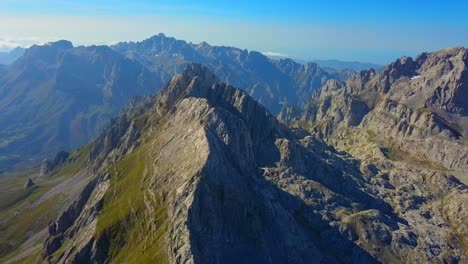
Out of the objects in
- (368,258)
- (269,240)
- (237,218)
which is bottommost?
(368,258)

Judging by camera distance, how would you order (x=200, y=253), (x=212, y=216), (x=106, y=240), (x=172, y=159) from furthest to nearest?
(x=172, y=159)
(x=106, y=240)
(x=212, y=216)
(x=200, y=253)

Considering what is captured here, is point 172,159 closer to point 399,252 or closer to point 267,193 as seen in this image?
point 267,193

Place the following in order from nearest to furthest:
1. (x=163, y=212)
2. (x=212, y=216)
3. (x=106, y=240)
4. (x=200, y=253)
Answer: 1. (x=200, y=253)
2. (x=212, y=216)
3. (x=163, y=212)
4. (x=106, y=240)

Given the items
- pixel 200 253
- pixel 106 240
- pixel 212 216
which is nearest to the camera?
pixel 200 253

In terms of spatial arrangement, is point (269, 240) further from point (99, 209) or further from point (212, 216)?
point (99, 209)

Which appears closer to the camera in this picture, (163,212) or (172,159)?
(163,212)

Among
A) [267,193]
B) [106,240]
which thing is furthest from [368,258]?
[106,240]

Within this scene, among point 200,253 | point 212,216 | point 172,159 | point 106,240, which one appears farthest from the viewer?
point 172,159

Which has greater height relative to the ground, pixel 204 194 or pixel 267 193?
pixel 204 194

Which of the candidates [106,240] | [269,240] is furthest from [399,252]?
[106,240]

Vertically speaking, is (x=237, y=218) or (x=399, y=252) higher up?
(x=237, y=218)
